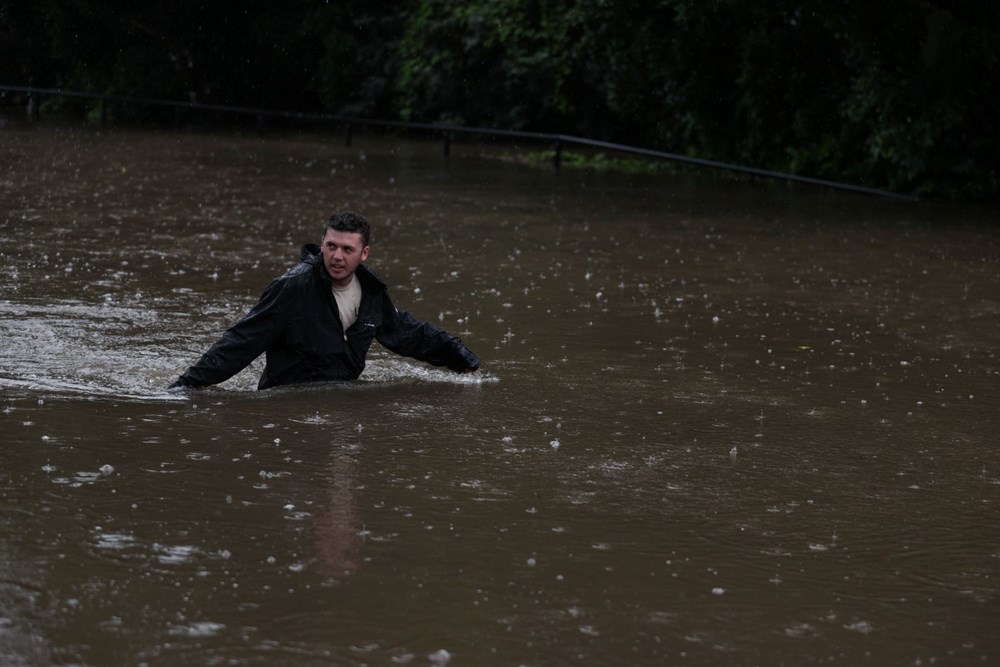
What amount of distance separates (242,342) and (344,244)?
726 mm

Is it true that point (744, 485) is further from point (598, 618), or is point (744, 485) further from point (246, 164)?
point (246, 164)

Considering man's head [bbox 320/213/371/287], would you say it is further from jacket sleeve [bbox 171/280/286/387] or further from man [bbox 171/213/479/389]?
jacket sleeve [bbox 171/280/286/387]

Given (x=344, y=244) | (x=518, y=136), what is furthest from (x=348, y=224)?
(x=518, y=136)

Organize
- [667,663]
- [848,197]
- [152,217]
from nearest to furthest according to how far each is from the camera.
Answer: [667,663] → [152,217] → [848,197]

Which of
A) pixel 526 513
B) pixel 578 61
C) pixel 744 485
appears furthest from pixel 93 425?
pixel 578 61

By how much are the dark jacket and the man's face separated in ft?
0.26

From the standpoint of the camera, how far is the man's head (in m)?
7.97

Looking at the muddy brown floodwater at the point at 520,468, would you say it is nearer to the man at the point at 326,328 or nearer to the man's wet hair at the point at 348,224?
the man at the point at 326,328

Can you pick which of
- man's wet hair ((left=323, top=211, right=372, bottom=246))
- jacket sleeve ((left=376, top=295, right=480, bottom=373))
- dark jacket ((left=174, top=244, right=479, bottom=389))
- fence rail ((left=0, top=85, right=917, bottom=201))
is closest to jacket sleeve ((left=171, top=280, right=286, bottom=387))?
dark jacket ((left=174, top=244, right=479, bottom=389))

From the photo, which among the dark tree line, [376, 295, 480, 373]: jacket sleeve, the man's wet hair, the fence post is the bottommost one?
[376, 295, 480, 373]: jacket sleeve

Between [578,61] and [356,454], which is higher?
[578,61]

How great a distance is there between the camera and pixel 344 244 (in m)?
7.98

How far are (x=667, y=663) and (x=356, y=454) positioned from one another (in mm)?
2623

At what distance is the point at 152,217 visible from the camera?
16.6 metres
